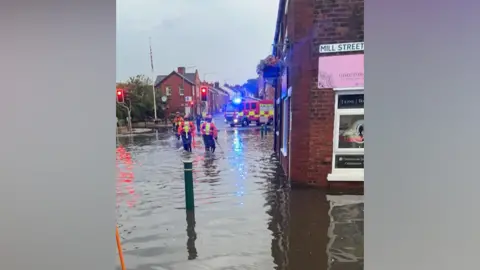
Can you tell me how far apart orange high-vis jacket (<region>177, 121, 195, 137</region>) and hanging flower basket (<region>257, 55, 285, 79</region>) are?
71 cm

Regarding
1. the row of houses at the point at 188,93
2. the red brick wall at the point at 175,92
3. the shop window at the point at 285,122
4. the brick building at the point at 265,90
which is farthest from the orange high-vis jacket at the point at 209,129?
the shop window at the point at 285,122

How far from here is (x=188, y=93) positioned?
3086mm

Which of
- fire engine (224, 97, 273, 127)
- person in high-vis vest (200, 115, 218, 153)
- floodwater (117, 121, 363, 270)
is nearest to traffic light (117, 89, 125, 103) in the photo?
floodwater (117, 121, 363, 270)

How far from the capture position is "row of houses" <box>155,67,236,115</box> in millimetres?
2951

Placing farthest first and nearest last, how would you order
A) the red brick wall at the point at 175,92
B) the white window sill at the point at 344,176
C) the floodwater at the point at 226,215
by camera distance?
the white window sill at the point at 344,176, the red brick wall at the point at 175,92, the floodwater at the point at 226,215

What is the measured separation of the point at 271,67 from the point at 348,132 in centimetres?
96

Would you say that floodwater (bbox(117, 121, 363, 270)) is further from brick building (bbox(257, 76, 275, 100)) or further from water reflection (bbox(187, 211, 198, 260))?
brick building (bbox(257, 76, 275, 100))

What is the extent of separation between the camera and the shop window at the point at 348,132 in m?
3.51

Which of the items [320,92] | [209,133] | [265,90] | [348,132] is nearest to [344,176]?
[348,132]

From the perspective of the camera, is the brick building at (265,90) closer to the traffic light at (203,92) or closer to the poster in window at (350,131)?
the traffic light at (203,92)

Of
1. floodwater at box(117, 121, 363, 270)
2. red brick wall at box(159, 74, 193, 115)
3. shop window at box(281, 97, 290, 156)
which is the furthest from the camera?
shop window at box(281, 97, 290, 156)
